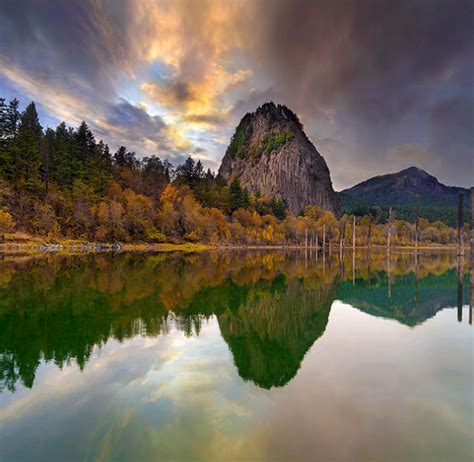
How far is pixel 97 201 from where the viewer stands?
70.1m

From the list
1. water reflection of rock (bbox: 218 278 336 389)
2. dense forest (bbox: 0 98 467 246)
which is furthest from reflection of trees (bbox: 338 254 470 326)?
dense forest (bbox: 0 98 467 246)

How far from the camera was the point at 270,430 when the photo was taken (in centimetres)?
467

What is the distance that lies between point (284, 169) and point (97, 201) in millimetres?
119550

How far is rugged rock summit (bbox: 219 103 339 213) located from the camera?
171625mm

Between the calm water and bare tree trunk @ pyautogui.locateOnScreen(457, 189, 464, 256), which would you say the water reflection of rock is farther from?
bare tree trunk @ pyautogui.locateOnScreen(457, 189, 464, 256)

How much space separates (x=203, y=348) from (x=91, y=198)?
66.8 metres

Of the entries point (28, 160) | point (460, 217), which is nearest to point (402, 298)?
point (460, 217)

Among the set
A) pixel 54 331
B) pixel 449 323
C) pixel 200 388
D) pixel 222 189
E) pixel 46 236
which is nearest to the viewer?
pixel 200 388

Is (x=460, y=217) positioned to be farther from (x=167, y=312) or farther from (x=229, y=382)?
(x=229, y=382)

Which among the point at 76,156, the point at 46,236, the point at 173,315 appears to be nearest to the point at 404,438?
the point at 173,315

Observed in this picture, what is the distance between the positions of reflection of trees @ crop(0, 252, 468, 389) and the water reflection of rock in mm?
27

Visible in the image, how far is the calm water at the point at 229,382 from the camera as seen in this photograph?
433 cm

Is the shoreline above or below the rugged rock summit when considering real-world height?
below

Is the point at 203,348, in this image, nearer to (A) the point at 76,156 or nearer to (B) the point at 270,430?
(B) the point at 270,430
